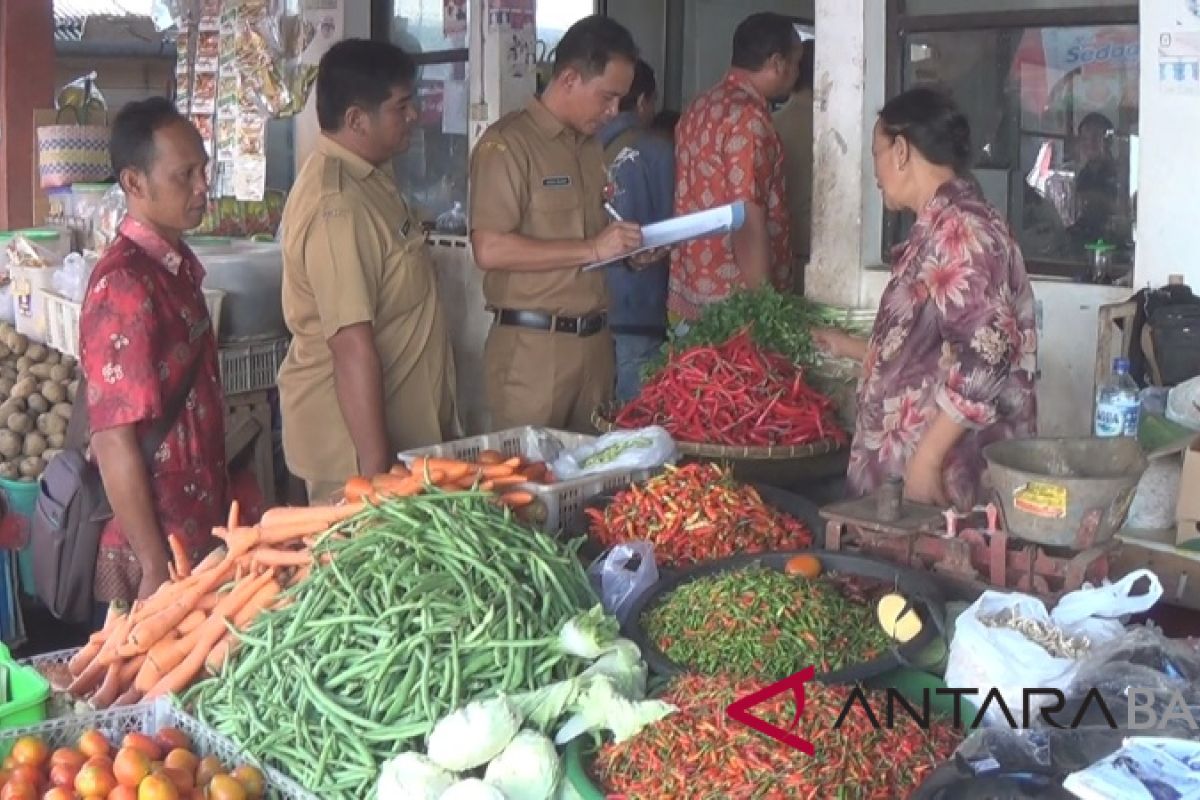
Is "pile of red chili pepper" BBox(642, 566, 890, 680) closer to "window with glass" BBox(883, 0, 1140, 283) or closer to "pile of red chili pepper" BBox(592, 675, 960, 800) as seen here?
"pile of red chili pepper" BBox(592, 675, 960, 800)

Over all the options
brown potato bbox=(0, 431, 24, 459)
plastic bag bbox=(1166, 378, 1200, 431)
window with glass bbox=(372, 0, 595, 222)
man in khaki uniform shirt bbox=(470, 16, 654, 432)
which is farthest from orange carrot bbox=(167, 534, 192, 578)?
window with glass bbox=(372, 0, 595, 222)

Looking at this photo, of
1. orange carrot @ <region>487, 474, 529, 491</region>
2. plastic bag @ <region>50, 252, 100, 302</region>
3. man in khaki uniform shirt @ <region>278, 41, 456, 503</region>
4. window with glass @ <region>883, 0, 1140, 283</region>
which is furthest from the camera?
plastic bag @ <region>50, 252, 100, 302</region>

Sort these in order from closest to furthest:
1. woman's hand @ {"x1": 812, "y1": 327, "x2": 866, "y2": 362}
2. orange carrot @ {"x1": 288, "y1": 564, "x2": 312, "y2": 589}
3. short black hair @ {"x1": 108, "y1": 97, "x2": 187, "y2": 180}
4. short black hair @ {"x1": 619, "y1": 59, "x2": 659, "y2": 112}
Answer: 1. orange carrot @ {"x1": 288, "y1": 564, "x2": 312, "y2": 589}
2. short black hair @ {"x1": 108, "y1": 97, "x2": 187, "y2": 180}
3. woman's hand @ {"x1": 812, "y1": 327, "x2": 866, "y2": 362}
4. short black hair @ {"x1": 619, "y1": 59, "x2": 659, "y2": 112}

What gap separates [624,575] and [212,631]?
0.89 meters

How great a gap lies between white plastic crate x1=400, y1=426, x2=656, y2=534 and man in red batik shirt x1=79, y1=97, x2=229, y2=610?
621 mm

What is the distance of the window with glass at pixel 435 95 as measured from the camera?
691 centimetres

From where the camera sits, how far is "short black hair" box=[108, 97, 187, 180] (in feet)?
11.8

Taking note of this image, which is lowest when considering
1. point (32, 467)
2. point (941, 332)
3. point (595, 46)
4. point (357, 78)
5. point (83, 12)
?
point (32, 467)

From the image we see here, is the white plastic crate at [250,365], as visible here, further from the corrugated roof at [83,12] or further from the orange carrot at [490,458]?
the corrugated roof at [83,12]

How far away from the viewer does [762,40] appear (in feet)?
17.1

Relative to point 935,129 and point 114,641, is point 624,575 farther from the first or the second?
point 935,129

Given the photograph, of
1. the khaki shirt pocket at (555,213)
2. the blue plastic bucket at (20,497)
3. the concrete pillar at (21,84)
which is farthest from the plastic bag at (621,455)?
the concrete pillar at (21,84)

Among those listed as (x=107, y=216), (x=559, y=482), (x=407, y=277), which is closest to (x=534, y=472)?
(x=559, y=482)

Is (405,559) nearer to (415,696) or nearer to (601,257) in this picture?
(415,696)
